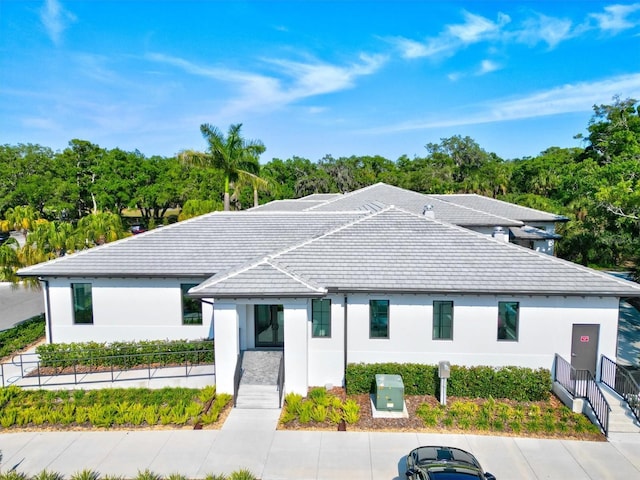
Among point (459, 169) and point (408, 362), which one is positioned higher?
point (459, 169)

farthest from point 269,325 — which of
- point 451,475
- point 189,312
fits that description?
point 451,475

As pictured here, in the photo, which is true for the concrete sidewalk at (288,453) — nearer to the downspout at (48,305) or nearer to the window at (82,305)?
the window at (82,305)

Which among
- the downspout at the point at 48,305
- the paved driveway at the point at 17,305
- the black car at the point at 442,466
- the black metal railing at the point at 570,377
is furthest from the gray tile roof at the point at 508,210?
the paved driveway at the point at 17,305

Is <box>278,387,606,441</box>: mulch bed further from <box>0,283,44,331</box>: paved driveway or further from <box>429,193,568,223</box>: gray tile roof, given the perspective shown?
<box>429,193,568,223</box>: gray tile roof

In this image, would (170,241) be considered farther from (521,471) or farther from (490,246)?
(521,471)

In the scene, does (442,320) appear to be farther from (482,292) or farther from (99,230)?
(99,230)

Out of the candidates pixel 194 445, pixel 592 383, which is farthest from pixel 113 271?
pixel 592 383
